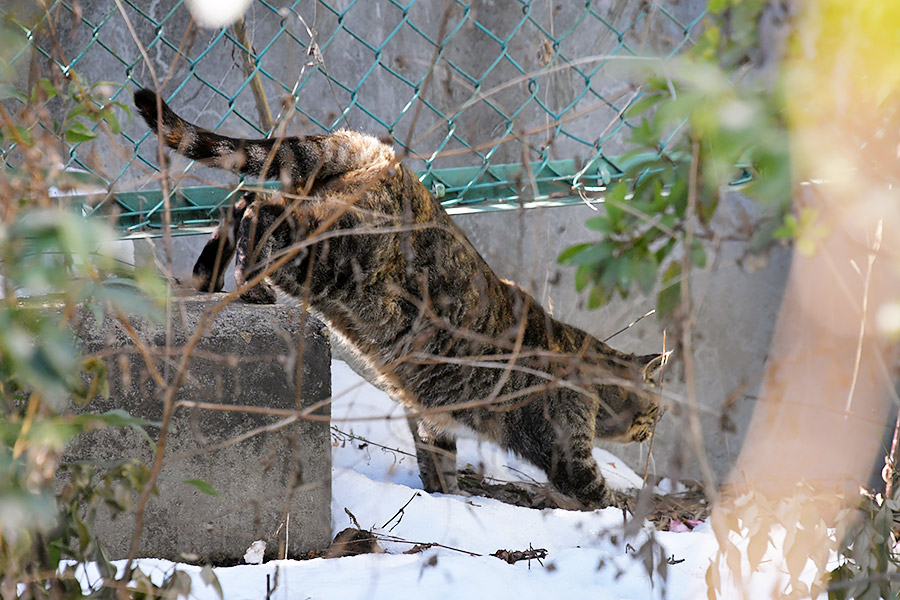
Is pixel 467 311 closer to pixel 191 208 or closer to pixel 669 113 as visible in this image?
pixel 191 208

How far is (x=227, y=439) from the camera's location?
2262 mm

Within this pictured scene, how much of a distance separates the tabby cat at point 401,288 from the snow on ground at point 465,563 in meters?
0.26

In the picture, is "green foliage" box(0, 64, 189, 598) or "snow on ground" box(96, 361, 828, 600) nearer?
"green foliage" box(0, 64, 189, 598)

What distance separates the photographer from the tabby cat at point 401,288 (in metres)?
2.62

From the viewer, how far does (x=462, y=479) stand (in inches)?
160

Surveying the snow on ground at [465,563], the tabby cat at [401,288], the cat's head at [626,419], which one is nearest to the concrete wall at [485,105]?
the cat's head at [626,419]

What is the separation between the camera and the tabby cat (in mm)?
2617

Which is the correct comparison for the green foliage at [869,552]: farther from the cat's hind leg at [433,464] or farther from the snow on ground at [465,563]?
the cat's hind leg at [433,464]

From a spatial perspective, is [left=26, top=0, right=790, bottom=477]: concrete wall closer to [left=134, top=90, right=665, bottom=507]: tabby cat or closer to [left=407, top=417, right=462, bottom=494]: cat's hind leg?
[left=134, top=90, right=665, bottom=507]: tabby cat

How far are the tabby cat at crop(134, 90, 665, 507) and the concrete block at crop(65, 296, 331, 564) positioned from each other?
8.1 inches

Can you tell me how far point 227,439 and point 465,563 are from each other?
734 millimetres

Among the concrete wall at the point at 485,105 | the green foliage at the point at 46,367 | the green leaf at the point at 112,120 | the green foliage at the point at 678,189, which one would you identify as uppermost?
the concrete wall at the point at 485,105

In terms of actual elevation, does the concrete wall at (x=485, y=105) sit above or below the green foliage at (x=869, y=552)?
above

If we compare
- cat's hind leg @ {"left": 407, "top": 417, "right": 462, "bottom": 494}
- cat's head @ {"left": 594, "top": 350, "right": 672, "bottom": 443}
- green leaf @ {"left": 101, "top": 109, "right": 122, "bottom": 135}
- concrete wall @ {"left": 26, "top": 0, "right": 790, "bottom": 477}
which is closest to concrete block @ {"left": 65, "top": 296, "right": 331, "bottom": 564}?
green leaf @ {"left": 101, "top": 109, "right": 122, "bottom": 135}
